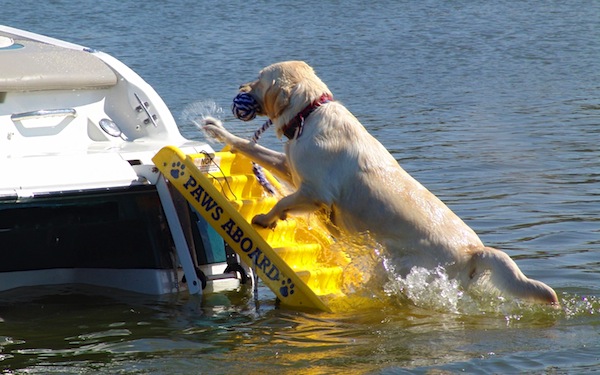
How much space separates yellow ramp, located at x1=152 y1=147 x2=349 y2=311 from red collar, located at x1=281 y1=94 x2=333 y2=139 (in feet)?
1.71

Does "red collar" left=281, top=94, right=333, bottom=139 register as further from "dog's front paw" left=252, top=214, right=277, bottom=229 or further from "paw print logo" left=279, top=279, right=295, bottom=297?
"paw print logo" left=279, top=279, right=295, bottom=297

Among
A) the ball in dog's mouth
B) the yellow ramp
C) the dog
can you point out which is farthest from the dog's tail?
the ball in dog's mouth

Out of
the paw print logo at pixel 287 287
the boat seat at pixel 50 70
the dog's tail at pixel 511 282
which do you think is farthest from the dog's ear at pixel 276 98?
the boat seat at pixel 50 70

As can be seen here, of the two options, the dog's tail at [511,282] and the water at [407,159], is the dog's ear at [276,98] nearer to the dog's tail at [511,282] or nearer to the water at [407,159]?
the water at [407,159]

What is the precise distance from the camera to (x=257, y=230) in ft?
19.8

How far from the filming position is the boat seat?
22.4 ft

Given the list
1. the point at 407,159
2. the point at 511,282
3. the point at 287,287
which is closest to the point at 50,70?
the point at 287,287

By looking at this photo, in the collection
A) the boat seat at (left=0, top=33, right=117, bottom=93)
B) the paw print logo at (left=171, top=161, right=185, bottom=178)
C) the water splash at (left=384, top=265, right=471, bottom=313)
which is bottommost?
the water splash at (left=384, top=265, right=471, bottom=313)

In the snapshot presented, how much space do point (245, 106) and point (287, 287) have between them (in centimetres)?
110

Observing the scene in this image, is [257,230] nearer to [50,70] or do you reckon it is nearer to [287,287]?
[287,287]

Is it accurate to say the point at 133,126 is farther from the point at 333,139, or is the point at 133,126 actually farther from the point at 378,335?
the point at 378,335

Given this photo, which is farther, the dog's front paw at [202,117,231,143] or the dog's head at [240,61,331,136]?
the dog's front paw at [202,117,231,143]

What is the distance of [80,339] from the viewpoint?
576 cm

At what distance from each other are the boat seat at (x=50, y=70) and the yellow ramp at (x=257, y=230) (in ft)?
3.66
